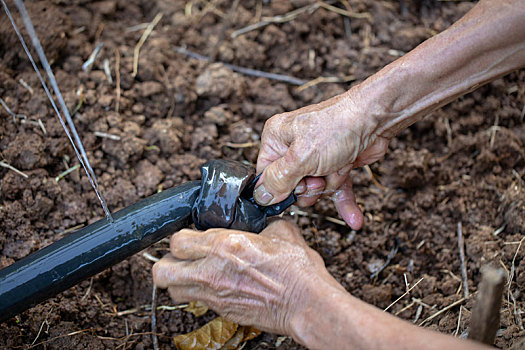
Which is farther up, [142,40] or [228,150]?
[142,40]

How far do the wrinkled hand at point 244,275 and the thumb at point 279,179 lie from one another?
306 mm

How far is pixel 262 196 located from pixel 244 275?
0.48 m

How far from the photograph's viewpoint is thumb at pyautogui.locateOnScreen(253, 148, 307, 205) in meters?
2.46

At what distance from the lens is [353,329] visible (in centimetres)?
191

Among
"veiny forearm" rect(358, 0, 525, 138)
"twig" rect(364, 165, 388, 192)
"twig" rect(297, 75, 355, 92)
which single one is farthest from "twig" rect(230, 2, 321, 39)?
Result: "veiny forearm" rect(358, 0, 525, 138)

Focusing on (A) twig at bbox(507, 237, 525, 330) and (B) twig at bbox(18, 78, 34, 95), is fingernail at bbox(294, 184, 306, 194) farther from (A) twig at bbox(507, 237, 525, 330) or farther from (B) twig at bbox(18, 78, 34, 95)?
(B) twig at bbox(18, 78, 34, 95)

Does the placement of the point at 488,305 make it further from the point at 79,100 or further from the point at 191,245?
the point at 79,100

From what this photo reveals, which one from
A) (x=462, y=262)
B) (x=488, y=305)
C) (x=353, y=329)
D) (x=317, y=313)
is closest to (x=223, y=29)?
(x=462, y=262)

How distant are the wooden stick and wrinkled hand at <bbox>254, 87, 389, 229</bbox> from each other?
96 cm

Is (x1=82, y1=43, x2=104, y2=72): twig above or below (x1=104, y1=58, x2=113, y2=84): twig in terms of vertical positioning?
above

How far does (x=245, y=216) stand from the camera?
2.50m

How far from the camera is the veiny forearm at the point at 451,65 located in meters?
2.34

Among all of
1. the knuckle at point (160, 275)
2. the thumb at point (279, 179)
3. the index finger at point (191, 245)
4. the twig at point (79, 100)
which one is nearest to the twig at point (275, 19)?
the twig at point (79, 100)

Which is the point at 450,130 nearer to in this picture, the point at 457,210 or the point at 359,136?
the point at 457,210
